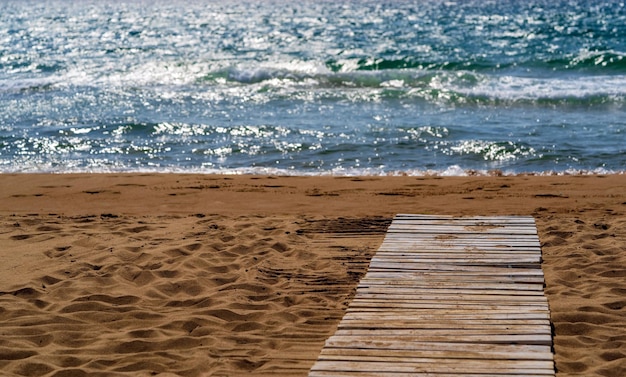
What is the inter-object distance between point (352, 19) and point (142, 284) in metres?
35.7

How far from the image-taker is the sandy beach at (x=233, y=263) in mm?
5555

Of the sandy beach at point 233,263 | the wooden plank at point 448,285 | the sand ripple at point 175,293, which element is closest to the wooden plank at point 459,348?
the sandy beach at point 233,263

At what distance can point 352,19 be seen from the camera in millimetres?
41344

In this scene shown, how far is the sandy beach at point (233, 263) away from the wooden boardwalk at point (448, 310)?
192 mm

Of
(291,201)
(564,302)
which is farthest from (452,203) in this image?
(564,302)

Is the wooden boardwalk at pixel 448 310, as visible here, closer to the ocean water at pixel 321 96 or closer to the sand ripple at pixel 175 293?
the sand ripple at pixel 175 293

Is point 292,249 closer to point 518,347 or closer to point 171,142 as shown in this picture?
point 518,347

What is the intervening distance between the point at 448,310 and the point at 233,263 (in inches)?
84.7

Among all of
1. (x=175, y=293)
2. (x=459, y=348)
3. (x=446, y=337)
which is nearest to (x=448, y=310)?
(x=446, y=337)

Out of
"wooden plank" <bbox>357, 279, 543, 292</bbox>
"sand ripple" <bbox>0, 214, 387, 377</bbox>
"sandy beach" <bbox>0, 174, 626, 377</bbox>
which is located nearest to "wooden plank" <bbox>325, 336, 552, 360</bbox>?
"sandy beach" <bbox>0, 174, 626, 377</bbox>

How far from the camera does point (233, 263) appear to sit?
727 cm

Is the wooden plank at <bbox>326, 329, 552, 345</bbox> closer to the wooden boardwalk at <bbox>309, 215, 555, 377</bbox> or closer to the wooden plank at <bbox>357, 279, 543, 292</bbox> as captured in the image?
the wooden boardwalk at <bbox>309, 215, 555, 377</bbox>

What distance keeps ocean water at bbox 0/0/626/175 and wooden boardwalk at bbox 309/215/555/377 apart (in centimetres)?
460

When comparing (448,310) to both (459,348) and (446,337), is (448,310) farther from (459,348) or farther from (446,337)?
(459,348)
